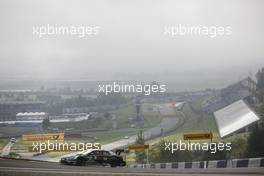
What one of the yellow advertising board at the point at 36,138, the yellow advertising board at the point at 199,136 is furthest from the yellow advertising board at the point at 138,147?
the yellow advertising board at the point at 36,138

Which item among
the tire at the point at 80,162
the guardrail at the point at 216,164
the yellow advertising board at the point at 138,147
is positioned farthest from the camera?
the yellow advertising board at the point at 138,147

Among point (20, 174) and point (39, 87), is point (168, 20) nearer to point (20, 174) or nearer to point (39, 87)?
point (39, 87)

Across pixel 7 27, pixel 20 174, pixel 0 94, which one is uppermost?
pixel 7 27

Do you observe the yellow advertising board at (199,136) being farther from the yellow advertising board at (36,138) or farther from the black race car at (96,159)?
the yellow advertising board at (36,138)

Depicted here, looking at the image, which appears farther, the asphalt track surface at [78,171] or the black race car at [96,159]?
the black race car at [96,159]

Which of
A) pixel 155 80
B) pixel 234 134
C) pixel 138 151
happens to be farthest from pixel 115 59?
pixel 234 134

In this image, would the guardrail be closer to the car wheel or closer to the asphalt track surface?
the asphalt track surface

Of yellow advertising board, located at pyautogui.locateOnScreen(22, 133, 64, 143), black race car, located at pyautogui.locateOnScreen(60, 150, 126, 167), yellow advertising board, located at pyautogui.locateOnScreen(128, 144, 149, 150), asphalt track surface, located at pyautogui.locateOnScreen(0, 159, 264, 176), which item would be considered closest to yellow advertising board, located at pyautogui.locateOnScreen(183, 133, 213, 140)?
yellow advertising board, located at pyautogui.locateOnScreen(128, 144, 149, 150)
